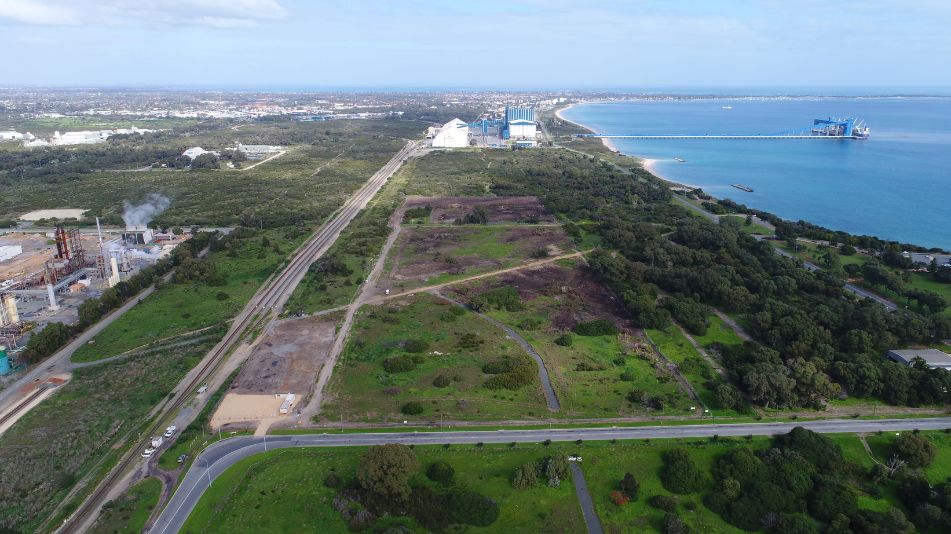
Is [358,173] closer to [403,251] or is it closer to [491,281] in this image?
[403,251]

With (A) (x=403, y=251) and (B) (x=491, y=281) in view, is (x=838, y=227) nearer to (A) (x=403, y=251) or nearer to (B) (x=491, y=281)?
(B) (x=491, y=281)

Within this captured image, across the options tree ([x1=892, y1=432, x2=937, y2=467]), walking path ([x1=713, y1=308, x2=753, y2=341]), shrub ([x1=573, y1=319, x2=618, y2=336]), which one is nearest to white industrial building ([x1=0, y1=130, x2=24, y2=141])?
shrub ([x1=573, y1=319, x2=618, y2=336])

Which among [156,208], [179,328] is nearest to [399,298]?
[179,328]

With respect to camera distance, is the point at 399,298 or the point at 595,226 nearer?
the point at 399,298

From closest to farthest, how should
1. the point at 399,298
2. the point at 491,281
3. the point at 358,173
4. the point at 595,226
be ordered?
1. the point at 399,298
2. the point at 491,281
3. the point at 595,226
4. the point at 358,173

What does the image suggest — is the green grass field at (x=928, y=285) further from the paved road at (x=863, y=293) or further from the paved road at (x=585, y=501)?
the paved road at (x=585, y=501)

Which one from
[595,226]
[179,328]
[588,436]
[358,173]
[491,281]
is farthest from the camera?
[358,173]

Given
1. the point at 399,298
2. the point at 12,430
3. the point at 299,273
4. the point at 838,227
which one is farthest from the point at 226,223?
the point at 838,227
